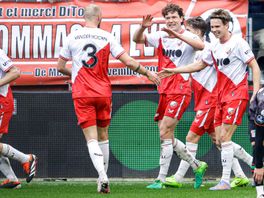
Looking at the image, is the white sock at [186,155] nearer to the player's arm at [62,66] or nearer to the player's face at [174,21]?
the player's face at [174,21]

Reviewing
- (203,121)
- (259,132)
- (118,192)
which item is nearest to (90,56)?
(118,192)

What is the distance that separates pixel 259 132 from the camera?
9859 millimetres

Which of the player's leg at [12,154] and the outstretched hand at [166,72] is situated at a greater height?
the outstretched hand at [166,72]

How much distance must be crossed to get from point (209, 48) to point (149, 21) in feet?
2.88

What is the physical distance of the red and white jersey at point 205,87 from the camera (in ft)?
46.8

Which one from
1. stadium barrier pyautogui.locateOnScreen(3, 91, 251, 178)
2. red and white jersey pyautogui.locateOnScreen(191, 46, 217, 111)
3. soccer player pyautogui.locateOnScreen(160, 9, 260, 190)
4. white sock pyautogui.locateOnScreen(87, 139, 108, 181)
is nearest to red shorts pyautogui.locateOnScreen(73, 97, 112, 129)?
white sock pyautogui.locateOnScreen(87, 139, 108, 181)

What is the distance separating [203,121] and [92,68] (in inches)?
88.5

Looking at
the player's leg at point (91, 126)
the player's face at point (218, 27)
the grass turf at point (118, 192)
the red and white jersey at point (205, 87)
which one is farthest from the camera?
the red and white jersey at point (205, 87)

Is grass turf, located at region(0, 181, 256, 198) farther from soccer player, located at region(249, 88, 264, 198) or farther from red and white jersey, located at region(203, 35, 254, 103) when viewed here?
soccer player, located at region(249, 88, 264, 198)

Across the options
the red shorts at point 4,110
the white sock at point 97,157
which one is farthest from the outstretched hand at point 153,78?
the red shorts at point 4,110

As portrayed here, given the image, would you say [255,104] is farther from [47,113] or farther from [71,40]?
[47,113]

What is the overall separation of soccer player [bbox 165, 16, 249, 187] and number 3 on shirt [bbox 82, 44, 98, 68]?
2.09 meters

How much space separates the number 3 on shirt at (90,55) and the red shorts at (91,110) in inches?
16.9

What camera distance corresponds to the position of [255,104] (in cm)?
964
